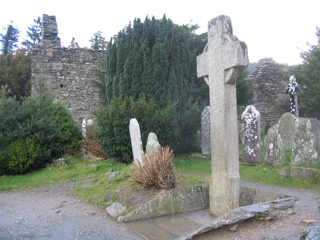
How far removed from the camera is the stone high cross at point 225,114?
4.53 meters

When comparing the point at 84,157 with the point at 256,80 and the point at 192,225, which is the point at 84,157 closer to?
the point at 192,225

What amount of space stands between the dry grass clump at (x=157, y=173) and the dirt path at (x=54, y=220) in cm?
102

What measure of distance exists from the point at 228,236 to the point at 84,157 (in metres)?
8.87

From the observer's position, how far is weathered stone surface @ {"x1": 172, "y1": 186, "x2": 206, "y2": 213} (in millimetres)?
5203

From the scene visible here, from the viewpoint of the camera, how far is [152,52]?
460 inches

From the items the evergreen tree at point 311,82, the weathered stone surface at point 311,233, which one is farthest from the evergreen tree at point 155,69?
the weathered stone surface at point 311,233

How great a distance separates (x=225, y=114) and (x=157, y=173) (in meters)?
1.78

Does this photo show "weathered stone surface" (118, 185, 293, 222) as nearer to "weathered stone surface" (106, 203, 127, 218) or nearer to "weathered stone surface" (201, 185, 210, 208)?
"weathered stone surface" (201, 185, 210, 208)

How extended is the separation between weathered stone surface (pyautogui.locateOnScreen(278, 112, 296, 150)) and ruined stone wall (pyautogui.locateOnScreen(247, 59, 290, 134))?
7452 mm

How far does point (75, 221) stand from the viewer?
4742 mm

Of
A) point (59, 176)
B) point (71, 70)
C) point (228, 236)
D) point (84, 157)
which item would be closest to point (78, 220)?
point (228, 236)

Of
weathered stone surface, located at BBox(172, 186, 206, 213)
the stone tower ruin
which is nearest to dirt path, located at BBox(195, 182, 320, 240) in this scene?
weathered stone surface, located at BBox(172, 186, 206, 213)

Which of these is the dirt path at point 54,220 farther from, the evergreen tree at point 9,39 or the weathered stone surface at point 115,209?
the evergreen tree at point 9,39

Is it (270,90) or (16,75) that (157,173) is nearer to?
(16,75)
